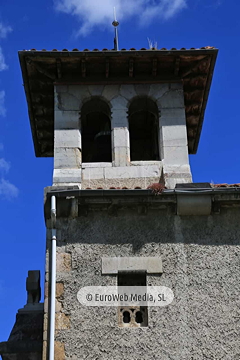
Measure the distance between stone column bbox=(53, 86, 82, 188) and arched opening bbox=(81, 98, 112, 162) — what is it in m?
0.48

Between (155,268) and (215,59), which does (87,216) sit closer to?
(155,268)

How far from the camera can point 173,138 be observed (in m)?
11.2

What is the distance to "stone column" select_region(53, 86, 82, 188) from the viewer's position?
34.8 feet

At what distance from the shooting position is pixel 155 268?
930 cm

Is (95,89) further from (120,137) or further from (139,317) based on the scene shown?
(139,317)

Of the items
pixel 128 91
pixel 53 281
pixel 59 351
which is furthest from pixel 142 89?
pixel 59 351

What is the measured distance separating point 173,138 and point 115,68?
1.73m

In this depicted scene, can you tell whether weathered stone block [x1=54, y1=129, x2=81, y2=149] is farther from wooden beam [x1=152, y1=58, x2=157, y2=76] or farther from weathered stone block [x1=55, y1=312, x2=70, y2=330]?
weathered stone block [x1=55, y1=312, x2=70, y2=330]

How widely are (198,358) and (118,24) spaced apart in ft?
27.8

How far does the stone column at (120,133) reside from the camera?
10.9 metres

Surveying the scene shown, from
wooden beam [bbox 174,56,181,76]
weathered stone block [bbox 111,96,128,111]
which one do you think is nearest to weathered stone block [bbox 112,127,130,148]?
weathered stone block [bbox 111,96,128,111]

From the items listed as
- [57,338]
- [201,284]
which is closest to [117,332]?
[57,338]

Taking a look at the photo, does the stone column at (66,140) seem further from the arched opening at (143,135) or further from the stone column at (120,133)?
the arched opening at (143,135)

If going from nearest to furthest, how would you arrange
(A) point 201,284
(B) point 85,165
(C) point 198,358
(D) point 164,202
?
(C) point 198,358 → (A) point 201,284 → (D) point 164,202 → (B) point 85,165
